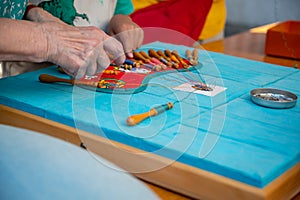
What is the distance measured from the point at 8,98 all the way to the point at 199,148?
0.45m

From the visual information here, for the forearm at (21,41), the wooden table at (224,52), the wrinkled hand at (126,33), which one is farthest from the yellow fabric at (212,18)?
the forearm at (21,41)

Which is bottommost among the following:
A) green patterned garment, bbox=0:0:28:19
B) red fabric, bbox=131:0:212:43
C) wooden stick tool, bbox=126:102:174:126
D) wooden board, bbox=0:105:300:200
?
red fabric, bbox=131:0:212:43

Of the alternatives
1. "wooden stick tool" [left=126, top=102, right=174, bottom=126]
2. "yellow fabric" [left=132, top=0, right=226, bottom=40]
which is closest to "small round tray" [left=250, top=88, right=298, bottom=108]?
"wooden stick tool" [left=126, top=102, right=174, bottom=126]

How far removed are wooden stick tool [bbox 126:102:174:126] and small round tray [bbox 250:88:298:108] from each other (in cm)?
18

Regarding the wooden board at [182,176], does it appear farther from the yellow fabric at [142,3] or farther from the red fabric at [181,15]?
the yellow fabric at [142,3]

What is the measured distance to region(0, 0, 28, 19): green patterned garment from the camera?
1149 mm

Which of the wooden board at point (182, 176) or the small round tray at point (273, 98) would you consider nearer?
the wooden board at point (182, 176)

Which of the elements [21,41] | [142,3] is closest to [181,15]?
[142,3]

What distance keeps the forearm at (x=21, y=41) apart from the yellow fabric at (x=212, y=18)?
58.3 inches

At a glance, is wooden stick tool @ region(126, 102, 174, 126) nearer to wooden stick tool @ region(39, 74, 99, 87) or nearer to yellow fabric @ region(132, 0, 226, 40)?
wooden stick tool @ region(39, 74, 99, 87)

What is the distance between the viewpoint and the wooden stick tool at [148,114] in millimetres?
897

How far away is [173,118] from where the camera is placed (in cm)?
93

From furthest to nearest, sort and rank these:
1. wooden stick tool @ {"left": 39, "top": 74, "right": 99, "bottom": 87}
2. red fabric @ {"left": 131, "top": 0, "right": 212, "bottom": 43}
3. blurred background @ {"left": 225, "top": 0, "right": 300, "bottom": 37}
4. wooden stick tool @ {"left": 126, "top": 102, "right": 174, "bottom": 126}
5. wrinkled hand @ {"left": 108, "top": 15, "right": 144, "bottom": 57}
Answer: blurred background @ {"left": 225, "top": 0, "right": 300, "bottom": 37} < red fabric @ {"left": 131, "top": 0, "right": 212, "bottom": 43} < wrinkled hand @ {"left": 108, "top": 15, "right": 144, "bottom": 57} < wooden stick tool @ {"left": 39, "top": 74, "right": 99, "bottom": 87} < wooden stick tool @ {"left": 126, "top": 102, "right": 174, "bottom": 126}

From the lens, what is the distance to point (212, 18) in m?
2.64
